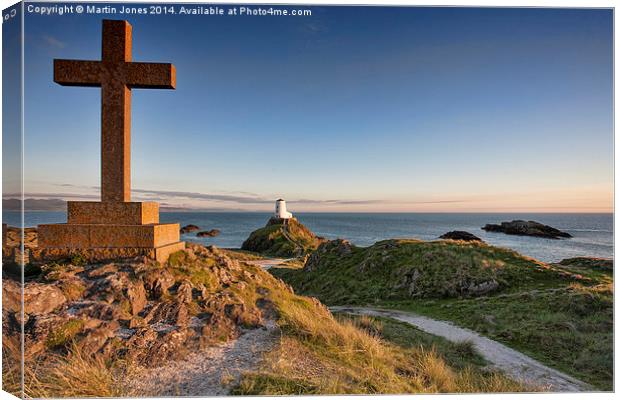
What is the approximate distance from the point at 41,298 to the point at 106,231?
5.47 ft

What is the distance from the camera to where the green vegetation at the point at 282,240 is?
45.0 meters

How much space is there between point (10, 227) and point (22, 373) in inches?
77.9

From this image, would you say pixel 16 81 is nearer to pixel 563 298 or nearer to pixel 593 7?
pixel 593 7

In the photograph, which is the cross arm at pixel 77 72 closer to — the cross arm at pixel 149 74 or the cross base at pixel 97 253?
the cross arm at pixel 149 74

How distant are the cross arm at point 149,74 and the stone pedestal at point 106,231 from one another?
2.27m

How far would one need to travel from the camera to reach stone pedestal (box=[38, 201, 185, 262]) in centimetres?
711

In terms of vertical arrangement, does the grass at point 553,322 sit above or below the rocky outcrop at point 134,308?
below

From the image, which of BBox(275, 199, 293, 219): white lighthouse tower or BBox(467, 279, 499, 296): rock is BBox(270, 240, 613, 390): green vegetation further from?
BBox(275, 199, 293, 219): white lighthouse tower

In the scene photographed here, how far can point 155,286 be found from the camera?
265 inches

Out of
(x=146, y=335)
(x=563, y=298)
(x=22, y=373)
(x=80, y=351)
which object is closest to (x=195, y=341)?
(x=146, y=335)

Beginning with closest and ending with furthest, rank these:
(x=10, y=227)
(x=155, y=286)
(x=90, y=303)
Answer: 1. (x=10, y=227)
2. (x=90, y=303)
3. (x=155, y=286)

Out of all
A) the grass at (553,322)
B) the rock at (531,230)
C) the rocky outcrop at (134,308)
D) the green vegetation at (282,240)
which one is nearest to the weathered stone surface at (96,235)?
the rocky outcrop at (134,308)

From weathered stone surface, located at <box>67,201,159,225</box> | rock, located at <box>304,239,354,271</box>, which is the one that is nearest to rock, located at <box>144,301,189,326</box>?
weathered stone surface, located at <box>67,201,159,225</box>

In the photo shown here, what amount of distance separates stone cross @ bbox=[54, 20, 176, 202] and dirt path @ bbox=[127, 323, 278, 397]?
3523 millimetres
